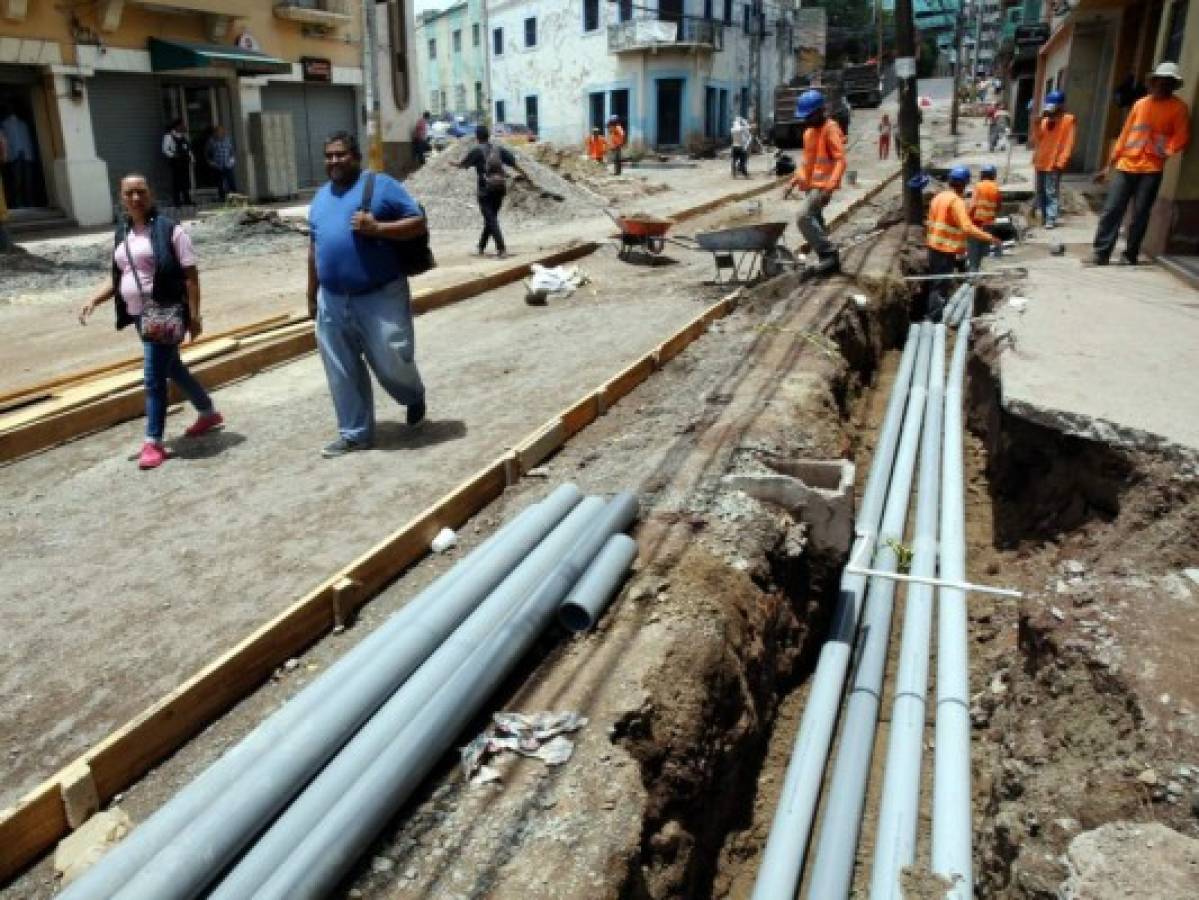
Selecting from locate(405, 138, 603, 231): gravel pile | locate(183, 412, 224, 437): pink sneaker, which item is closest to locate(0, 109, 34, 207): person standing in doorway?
locate(405, 138, 603, 231): gravel pile

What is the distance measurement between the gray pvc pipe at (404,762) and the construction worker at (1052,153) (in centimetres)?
1111

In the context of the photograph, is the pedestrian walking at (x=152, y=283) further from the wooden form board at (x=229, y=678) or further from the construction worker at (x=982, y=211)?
the construction worker at (x=982, y=211)

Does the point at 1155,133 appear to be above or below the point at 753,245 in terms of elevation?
above

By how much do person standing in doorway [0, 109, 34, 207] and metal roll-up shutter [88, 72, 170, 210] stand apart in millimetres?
1435

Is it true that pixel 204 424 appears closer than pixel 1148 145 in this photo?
Yes

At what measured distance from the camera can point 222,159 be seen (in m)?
20.3

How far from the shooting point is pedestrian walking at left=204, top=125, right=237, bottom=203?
66.4 ft

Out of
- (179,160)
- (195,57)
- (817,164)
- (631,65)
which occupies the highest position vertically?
(631,65)

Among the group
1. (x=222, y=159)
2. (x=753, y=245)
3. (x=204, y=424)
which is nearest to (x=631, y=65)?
(x=222, y=159)

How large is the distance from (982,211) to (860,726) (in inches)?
345

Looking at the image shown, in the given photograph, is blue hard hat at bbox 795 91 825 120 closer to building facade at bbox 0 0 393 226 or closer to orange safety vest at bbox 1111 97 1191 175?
orange safety vest at bbox 1111 97 1191 175

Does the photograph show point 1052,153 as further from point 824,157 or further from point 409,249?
point 409,249

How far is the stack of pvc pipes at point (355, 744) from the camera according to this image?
95.3 inches

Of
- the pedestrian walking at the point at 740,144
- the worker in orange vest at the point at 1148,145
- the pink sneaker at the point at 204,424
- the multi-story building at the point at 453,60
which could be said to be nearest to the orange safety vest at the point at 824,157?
the worker in orange vest at the point at 1148,145
